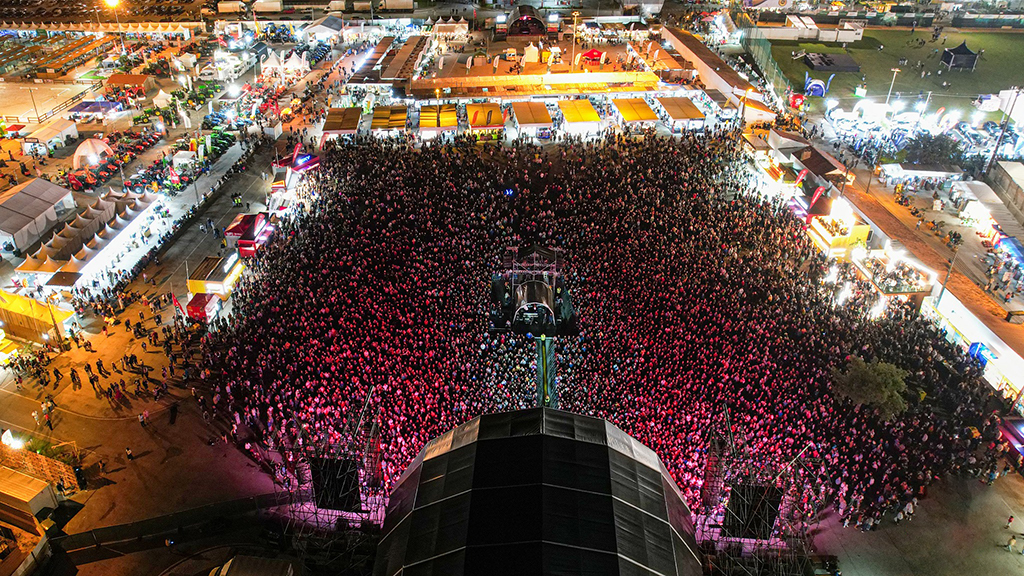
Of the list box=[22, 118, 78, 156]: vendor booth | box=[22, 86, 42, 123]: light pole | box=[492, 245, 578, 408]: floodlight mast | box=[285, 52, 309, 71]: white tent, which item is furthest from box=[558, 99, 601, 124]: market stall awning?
box=[22, 86, 42, 123]: light pole

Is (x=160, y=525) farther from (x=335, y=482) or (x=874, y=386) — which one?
(x=874, y=386)

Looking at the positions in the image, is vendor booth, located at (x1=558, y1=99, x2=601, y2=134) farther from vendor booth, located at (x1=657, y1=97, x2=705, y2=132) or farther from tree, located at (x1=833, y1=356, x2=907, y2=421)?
tree, located at (x1=833, y1=356, x2=907, y2=421)

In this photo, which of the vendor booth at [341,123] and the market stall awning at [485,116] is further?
the market stall awning at [485,116]

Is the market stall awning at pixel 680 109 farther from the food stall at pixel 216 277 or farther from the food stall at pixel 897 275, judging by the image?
the food stall at pixel 216 277

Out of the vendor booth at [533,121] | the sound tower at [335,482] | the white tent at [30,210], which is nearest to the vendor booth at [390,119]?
the vendor booth at [533,121]

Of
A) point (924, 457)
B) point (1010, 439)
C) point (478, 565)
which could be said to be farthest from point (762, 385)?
point (478, 565)

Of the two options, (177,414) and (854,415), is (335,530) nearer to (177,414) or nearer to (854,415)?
(177,414)
